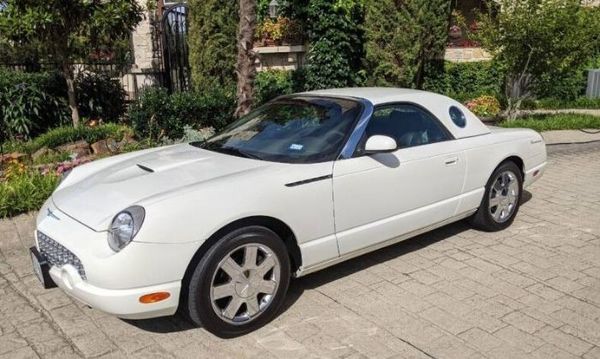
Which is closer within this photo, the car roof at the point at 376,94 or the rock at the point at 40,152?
the car roof at the point at 376,94

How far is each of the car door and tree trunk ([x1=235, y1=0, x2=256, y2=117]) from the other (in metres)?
3.71

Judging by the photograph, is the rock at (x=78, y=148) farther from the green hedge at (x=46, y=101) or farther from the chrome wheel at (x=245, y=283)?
the chrome wheel at (x=245, y=283)

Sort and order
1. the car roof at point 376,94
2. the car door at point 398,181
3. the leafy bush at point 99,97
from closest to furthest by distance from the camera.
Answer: the car door at point 398,181 → the car roof at point 376,94 → the leafy bush at point 99,97

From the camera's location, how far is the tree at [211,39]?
11.4 m

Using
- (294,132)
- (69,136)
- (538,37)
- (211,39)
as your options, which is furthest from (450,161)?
(211,39)

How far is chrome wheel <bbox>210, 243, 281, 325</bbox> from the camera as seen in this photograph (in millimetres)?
3229

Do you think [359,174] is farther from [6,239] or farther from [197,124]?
[197,124]

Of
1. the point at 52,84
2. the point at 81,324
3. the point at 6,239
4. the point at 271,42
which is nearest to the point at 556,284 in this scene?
the point at 81,324

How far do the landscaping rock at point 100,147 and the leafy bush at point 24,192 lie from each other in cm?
186

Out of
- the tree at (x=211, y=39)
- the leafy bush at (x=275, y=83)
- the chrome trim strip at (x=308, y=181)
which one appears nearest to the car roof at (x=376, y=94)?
the chrome trim strip at (x=308, y=181)

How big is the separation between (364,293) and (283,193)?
1.04 meters

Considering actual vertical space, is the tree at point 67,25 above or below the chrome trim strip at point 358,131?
above

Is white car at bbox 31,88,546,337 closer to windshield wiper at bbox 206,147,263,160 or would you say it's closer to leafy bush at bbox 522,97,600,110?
windshield wiper at bbox 206,147,263,160

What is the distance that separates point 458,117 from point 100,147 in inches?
202
